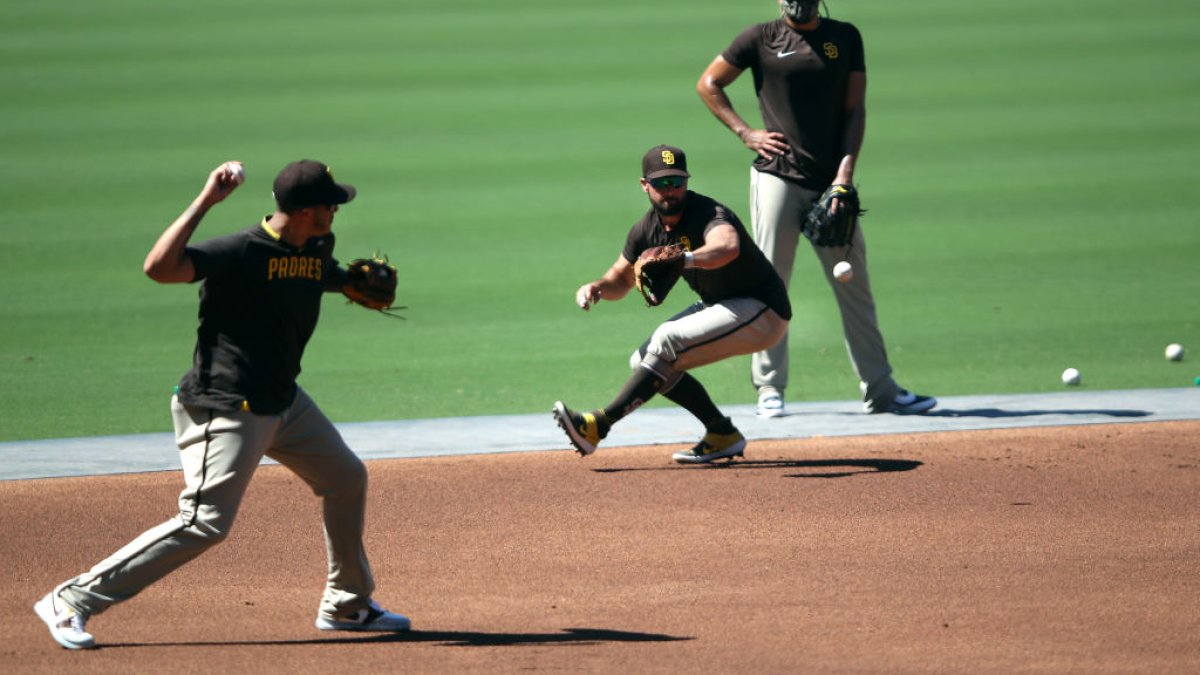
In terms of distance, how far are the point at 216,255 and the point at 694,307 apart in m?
3.44

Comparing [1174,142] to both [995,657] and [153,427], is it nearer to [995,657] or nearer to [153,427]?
[153,427]

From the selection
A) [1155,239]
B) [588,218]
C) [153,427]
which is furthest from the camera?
[588,218]

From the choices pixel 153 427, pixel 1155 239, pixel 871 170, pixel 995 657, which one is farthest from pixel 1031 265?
pixel 995 657

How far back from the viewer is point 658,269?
7539mm

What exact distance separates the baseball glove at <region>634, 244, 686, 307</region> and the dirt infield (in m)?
0.97

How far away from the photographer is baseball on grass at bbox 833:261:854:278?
907 centimetres

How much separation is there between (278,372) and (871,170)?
11.4m

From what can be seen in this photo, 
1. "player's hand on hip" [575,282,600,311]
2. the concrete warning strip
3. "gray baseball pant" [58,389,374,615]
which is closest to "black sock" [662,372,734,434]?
the concrete warning strip

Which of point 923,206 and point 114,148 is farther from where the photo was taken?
point 114,148

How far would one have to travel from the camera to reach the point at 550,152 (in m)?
16.7

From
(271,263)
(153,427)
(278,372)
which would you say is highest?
(271,263)

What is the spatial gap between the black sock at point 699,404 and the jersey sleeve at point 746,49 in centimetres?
216

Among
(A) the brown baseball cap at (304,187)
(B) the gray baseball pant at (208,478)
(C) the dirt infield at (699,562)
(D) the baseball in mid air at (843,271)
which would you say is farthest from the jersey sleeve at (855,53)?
(B) the gray baseball pant at (208,478)

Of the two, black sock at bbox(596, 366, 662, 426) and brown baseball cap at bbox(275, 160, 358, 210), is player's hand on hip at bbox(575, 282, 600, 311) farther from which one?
brown baseball cap at bbox(275, 160, 358, 210)
